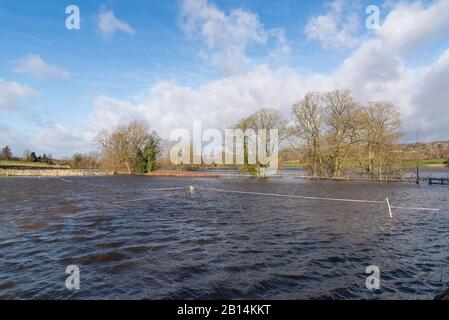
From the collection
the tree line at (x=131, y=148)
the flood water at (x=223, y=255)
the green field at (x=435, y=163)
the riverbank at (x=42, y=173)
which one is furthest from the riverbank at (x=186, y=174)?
the green field at (x=435, y=163)

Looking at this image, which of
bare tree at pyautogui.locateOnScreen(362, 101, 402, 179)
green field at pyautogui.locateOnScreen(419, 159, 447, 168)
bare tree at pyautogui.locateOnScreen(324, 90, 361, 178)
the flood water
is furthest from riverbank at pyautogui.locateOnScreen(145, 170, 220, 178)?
green field at pyautogui.locateOnScreen(419, 159, 447, 168)

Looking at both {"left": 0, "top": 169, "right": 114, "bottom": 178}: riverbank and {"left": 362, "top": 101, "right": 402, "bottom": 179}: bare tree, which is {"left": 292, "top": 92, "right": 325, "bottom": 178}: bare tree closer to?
{"left": 362, "top": 101, "right": 402, "bottom": 179}: bare tree

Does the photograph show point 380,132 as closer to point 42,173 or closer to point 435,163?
point 435,163

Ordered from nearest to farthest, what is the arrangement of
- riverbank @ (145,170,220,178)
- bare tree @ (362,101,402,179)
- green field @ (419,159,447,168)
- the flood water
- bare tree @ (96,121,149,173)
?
the flood water, bare tree @ (362,101,402,179), riverbank @ (145,170,220,178), bare tree @ (96,121,149,173), green field @ (419,159,447,168)

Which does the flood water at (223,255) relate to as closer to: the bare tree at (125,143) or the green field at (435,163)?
the bare tree at (125,143)

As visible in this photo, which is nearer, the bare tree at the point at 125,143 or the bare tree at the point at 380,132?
the bare tree at the point at 380,132

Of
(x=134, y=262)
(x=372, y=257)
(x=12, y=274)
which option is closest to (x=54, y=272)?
(x=12, y=274)

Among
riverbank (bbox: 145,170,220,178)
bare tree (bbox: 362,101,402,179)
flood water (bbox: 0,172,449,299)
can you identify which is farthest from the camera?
riverbank (bbox: 145,170,220,178)

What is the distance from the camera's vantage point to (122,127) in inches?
2731

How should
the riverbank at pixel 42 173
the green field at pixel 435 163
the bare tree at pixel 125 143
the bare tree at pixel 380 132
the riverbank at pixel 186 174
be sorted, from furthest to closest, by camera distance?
1. the green field at pixel 435 163
2. the bare tree at pixel 125 143
3. the riverbank at pixel 42 173
4. the riverbank at pixel 186 174
5. the bare tree at pixel 380 132

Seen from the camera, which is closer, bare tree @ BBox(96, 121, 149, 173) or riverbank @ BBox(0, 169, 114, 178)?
riverbank @ BBox(0, 169, 114, 178)

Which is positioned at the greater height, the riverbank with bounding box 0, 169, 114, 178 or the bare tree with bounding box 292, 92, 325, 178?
the bare tree with bounding box 292, 92, 325, 178

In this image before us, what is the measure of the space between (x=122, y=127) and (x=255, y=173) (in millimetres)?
37046

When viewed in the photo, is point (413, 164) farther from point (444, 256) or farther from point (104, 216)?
point (104, 216)
